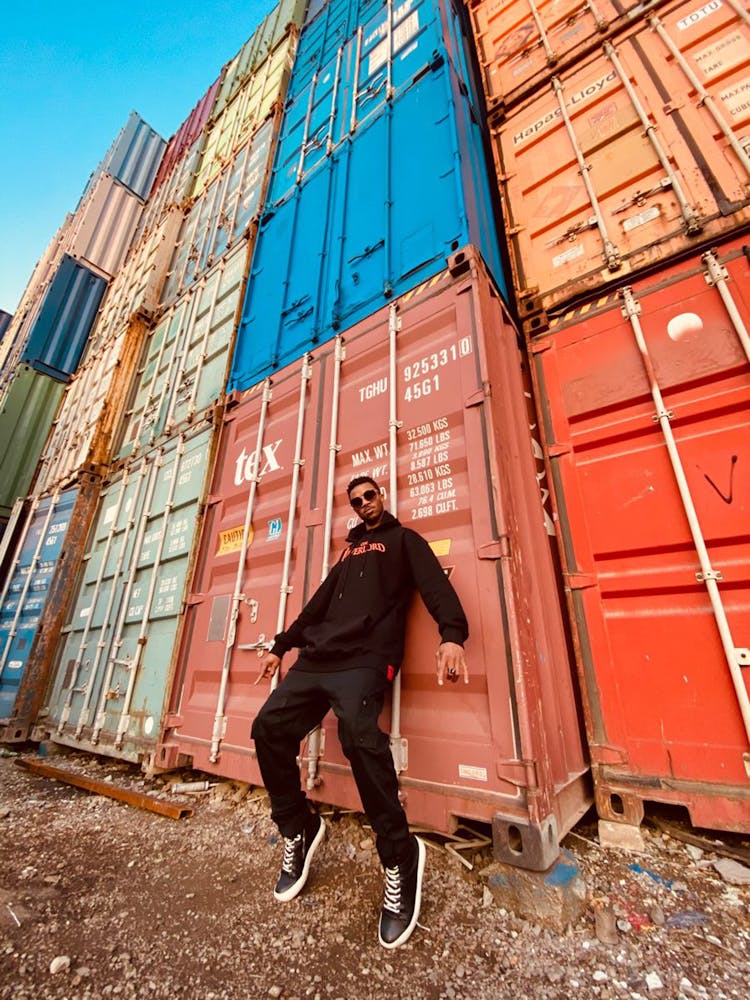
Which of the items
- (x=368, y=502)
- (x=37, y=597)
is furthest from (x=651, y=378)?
(x=37, y=597)

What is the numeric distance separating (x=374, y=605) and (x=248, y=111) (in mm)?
11814

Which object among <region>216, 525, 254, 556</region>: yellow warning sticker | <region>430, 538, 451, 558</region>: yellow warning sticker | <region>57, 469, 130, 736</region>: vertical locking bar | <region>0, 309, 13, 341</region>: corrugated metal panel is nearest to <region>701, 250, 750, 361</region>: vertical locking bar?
<region>430, 538, 451, 558</region>: yellow warning sticker

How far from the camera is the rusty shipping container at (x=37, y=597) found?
18.7 feet

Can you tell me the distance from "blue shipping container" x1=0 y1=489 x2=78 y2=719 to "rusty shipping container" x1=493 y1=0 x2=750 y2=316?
703 centimetres

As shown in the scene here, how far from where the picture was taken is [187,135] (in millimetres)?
13250

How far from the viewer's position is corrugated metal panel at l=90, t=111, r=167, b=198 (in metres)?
14.4

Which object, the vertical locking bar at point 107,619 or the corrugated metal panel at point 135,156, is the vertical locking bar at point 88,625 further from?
the corrugated metal panel at point 135,156

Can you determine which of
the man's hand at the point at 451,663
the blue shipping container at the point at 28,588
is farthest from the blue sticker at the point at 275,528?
the blue shipping container at the point at 28,588

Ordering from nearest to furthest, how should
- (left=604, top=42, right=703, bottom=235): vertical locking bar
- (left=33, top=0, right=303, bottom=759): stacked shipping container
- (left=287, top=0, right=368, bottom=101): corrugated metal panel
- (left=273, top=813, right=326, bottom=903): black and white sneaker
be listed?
(left=273, top=813, right=326, bottom=903): black and white sneaker, (left=604, top=42, right=703, bottom=235): vertical locking bar, (left=33, top=0, right=303, bottom=759): stacked shipping container, (left=287, top=0, right=368, bottom=101): corrugated metal panel

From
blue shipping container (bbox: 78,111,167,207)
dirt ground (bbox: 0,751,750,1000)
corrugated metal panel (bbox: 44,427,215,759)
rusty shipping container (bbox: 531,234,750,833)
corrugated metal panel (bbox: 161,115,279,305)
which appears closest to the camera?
dirt ground (bbox: 0,751,750,1000)

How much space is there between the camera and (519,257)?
13.8 ft

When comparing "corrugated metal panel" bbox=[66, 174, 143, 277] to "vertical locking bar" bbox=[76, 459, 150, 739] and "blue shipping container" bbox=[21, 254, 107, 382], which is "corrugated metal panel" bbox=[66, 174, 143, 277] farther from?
"vertical locking bar" bbox=[76, 459, 150, 739]

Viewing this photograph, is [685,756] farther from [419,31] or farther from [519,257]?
[419,31]

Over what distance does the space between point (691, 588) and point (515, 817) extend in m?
1.62
